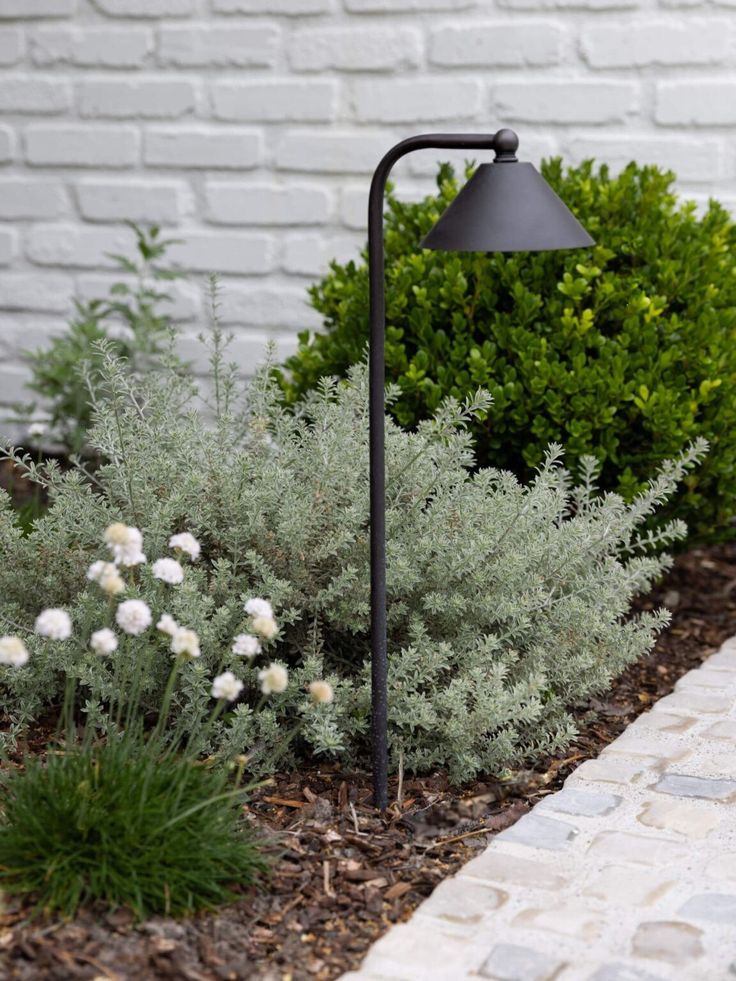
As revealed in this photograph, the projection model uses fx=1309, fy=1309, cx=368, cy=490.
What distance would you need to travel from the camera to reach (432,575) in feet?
9.46

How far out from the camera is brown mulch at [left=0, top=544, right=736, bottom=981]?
2.07 meters

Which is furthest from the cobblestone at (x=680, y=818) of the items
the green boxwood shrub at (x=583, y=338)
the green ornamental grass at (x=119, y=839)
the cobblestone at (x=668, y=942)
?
the green boxwood shrub at (x=583, y=338)

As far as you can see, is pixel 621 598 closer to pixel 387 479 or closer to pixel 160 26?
pixel 387 479

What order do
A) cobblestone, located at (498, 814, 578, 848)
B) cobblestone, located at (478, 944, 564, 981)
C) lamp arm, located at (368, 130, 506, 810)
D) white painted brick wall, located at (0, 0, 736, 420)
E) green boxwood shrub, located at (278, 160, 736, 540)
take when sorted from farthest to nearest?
white painted brick wall, located at (0, 0, 736, 420)
green boxwood shrub, located at (278, 160, 736, 540)
cobblestone, located at (498, 814, 578, 848)
lamp arm, located at (368, 130, 506, 810)
cobblestone, located at (478, 944, 564, 981)

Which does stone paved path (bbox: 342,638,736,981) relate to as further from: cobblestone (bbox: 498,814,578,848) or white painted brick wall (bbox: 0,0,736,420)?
white painted brick wall (bbox: 0,0,736,420)

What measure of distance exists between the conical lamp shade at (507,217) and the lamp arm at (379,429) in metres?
0.06

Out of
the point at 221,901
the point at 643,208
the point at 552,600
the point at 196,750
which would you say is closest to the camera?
the point at 221,901

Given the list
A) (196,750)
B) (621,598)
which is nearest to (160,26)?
(621,598)

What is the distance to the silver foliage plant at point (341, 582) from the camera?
2742 millimetres

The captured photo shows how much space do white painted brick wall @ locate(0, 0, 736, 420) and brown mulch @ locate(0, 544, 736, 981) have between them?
Result: 2.18 metres

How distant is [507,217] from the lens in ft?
7.63

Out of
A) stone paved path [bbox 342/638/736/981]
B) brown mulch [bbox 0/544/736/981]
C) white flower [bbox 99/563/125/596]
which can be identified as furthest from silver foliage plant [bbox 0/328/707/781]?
white flower [bbox 99/563/125/596]

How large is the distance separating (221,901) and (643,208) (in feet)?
8.12

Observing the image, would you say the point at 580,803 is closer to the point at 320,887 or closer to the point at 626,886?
the point at 626,886
